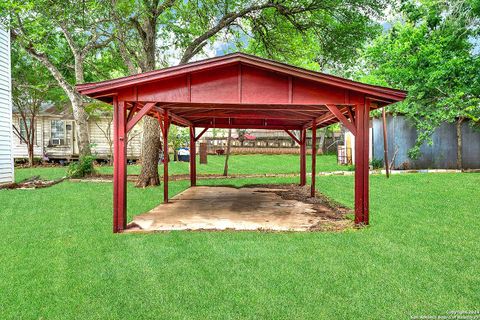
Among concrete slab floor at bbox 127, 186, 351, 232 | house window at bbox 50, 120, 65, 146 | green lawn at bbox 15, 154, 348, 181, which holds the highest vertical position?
house window at bbox 50, 120, 65, 146

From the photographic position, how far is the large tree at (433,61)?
531 inches

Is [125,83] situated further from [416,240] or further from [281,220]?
[416,240]

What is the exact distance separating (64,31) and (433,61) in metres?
13.8

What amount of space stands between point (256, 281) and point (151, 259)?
1473mm

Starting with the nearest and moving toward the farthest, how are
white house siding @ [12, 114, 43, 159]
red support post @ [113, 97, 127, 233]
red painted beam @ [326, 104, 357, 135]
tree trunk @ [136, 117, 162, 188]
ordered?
1. red support post @ [113, 97, 127, 233]
2. red painted beam @ [326, 104, 357, 135]
3. tree trunk @ [136, 117, 162, 188]
4. white house siding @ [12, 114, 43, 159]

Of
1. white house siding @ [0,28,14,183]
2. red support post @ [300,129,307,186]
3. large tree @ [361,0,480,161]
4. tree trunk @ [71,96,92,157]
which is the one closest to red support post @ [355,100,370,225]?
red support post @ [300,129,307,186]

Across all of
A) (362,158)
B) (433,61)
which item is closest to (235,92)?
(362,158)

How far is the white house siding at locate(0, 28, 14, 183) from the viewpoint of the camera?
40.4ft

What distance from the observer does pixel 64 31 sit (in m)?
13.7

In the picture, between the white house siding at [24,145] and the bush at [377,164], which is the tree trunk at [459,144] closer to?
the bush at [377,164]

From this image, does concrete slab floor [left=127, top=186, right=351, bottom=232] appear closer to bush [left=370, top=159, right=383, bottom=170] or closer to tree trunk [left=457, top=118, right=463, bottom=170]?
bush [left=370, top=159, right=383, bottom=170]

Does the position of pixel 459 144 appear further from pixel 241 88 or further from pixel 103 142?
pixel 103 142

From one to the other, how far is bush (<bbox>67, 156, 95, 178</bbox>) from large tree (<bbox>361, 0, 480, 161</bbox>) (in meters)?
12.3

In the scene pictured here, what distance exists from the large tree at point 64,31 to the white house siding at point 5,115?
77 cm
